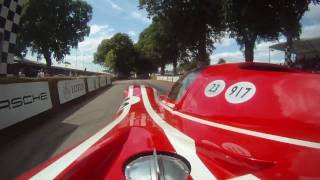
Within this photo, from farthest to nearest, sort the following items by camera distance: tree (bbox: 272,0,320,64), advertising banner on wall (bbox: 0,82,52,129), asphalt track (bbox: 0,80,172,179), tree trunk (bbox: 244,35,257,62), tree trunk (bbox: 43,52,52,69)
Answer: tree trunk (bbox: 43,52,52,69) < tree trunk (bbox: 244,35,257,62) < tree (bbox: 272,0,320,64) < advertising banner on wall (bbox: 0,82,52,129) < asphalt track (bbox: 0,80,172,179)

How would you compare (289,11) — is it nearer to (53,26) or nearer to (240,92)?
(240,92)

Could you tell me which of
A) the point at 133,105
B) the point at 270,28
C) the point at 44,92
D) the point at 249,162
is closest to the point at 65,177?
the point at 249,162

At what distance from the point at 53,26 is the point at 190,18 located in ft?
98.0

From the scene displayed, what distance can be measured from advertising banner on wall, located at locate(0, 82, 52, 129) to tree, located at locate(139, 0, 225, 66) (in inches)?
919

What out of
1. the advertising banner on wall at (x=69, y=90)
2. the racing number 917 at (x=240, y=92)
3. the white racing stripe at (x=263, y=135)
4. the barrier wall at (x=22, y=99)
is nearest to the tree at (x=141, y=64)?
the advertising banner on wall at (x=69, y=90)

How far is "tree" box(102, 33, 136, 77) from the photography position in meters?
101

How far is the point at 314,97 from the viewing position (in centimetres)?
229

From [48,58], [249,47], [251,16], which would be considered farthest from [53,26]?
[251,16]

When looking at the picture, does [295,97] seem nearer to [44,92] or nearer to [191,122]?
[191,122]

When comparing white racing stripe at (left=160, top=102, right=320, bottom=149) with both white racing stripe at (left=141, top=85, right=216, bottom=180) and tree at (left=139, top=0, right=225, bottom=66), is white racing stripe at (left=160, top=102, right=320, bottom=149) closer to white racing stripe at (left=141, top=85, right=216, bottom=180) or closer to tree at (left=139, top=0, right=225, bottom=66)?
white racing stripe at (left=141, top=85, right=216, bottom=180)

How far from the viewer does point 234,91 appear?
2949 mm

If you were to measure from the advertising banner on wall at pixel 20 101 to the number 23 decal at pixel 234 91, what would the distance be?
16.6 ft

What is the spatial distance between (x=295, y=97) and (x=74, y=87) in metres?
15.1

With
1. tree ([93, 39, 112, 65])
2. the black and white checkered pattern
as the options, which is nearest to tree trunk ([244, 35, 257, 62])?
the black and white checkered pattern
